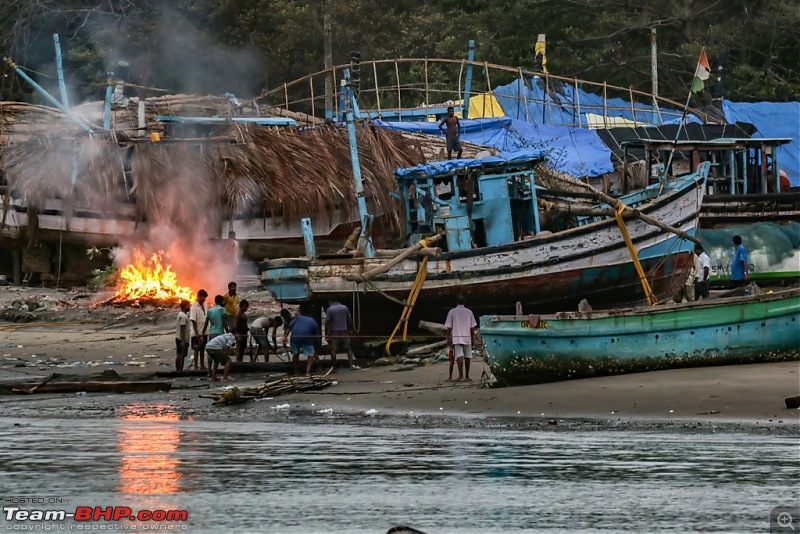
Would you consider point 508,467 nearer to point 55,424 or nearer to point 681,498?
point 681,498

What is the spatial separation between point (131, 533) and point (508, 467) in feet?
12.7

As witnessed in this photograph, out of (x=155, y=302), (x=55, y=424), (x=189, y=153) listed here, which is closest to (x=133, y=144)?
(x=189, y=153)

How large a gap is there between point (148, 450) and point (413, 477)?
3.26 meters

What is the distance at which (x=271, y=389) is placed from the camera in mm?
18484

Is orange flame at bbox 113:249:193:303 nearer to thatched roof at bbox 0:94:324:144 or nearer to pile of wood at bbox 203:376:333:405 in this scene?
thatched roof at bbox 0:94:324:144

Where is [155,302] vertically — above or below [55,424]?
above

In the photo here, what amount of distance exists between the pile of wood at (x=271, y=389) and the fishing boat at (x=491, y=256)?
3.17 meters

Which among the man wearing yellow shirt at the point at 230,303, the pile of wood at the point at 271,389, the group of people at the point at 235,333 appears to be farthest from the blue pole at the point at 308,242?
the pile of wood at the point at 271,389

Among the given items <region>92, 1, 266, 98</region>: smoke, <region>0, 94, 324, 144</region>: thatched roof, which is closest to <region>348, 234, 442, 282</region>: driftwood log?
<region>0, 94, 324, 144</region>: thatched roof

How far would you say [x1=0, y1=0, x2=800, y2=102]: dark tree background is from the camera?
143 ft

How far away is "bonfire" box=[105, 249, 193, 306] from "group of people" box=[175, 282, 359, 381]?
20.6ft

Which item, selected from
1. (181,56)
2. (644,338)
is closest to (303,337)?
(644,338)

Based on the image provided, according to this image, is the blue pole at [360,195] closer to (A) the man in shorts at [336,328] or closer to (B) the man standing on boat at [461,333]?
(A) the man in shorts at [336,328]

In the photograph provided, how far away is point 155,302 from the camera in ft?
90.9
